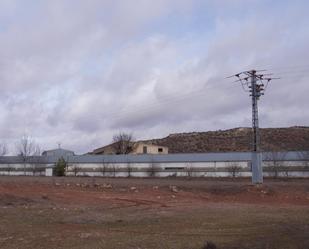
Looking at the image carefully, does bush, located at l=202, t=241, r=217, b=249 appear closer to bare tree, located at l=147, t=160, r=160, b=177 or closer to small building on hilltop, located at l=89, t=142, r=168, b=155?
bare tree, located at l=147, t=160, r=160, b=177

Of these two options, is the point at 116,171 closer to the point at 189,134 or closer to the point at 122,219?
the point at 122,219

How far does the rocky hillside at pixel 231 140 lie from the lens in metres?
153

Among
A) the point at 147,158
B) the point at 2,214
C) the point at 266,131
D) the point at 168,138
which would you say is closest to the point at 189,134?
the point at 168,138

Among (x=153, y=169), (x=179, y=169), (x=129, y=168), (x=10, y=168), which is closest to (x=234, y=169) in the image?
(x=179, y=169)

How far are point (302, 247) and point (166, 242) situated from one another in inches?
143

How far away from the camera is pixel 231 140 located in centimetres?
16212

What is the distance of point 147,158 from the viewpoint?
3780 inches

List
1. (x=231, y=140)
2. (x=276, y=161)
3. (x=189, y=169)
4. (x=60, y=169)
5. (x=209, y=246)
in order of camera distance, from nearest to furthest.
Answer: (x=209, y=246) → (x=276, y=161) → (x=189, y=169) → (x=60, y=169) → (x=231, y=140)

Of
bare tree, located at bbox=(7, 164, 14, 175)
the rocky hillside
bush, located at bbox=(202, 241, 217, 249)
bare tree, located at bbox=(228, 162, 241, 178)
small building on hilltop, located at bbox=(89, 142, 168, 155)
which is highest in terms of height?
the rocky hillside

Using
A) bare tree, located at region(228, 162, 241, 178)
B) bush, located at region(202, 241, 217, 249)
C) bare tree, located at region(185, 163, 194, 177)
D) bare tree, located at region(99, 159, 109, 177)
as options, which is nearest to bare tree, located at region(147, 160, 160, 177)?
bare tree, located at region(185, 163, 194, 177)

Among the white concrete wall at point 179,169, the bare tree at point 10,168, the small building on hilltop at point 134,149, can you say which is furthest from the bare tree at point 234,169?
the small building on hilltop at point 134,149

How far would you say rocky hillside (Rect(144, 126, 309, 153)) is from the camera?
502 ft

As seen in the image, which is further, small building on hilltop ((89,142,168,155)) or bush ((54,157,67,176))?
small building on hilltop ((89,142,168,155))

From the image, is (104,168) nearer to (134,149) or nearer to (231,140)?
(134,149)
